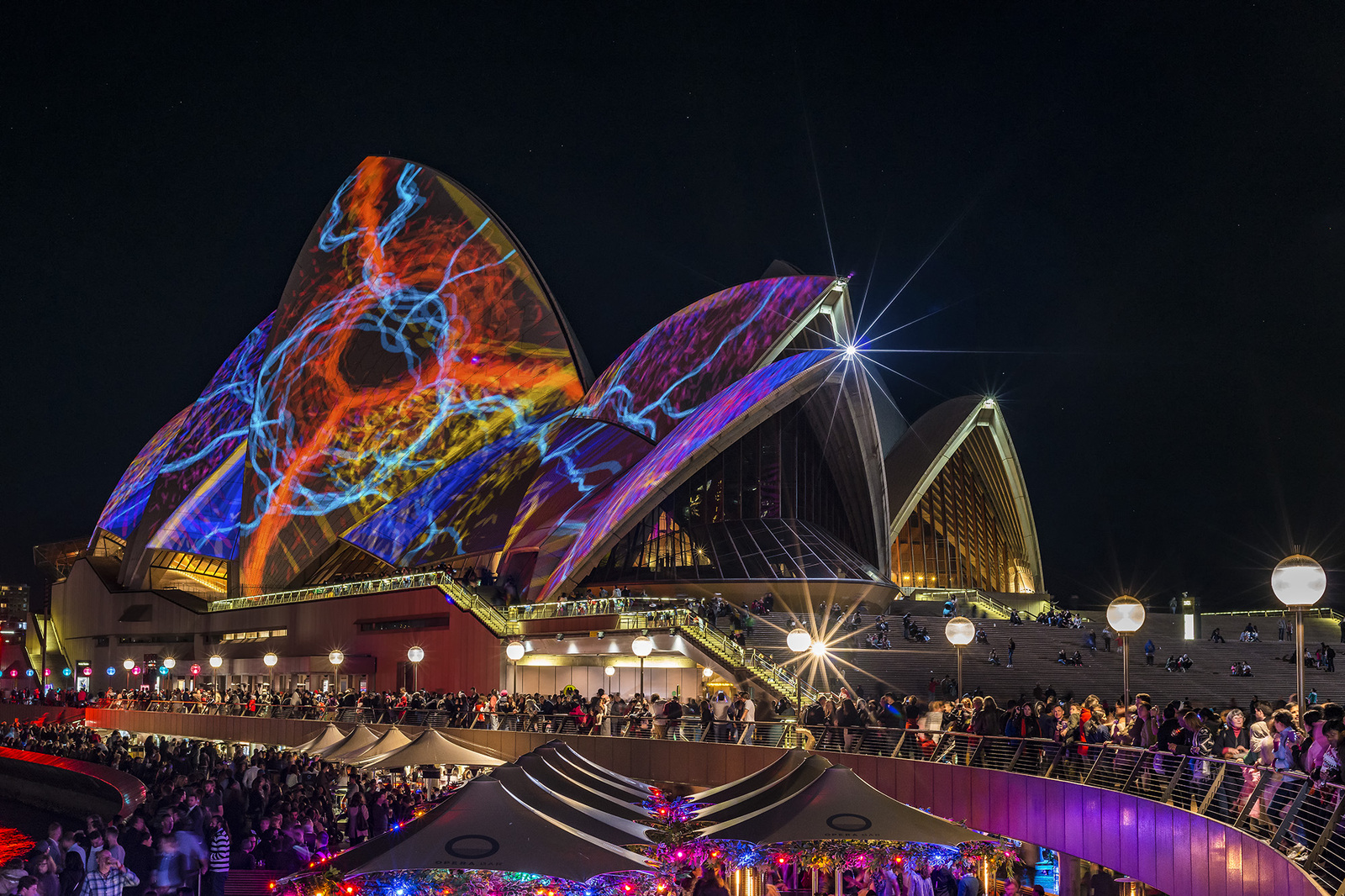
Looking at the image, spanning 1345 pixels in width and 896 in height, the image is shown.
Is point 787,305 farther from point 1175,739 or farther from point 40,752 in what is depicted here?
point 1175,739

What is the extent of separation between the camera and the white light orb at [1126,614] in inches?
464

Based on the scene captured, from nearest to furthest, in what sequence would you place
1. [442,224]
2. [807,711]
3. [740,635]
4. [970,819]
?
[970,819] → [807,711] → [740,635] → [442,224]

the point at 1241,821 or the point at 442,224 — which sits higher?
the point at 442,224

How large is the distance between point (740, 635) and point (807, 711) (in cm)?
718

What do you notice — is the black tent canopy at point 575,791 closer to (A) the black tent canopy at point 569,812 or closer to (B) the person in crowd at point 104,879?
(A) the black tent canopy at point 569,812

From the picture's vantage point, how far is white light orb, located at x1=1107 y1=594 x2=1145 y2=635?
1177 cm

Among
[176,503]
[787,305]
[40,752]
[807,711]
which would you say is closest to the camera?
[807,711]

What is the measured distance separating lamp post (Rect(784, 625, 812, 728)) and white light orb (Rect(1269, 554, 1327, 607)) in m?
8.34

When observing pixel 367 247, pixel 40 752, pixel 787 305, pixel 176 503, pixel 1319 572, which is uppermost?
pixel 367 247

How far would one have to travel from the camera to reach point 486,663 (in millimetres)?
29516

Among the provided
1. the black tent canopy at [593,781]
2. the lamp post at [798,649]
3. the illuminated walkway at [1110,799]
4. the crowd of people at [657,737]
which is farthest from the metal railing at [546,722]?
the black tent canopy at [593,781]

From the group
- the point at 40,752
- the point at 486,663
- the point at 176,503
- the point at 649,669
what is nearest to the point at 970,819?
the point at 649,669

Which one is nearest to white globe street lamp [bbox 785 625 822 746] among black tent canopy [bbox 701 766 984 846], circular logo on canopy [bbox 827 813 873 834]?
black tent canopy [bbox 701 766 984 846]

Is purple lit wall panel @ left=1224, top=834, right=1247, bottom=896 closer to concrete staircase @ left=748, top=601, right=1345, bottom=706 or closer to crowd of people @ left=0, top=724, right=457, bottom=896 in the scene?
crowd of people @ left=0, top=724, right=457, bottom=896
